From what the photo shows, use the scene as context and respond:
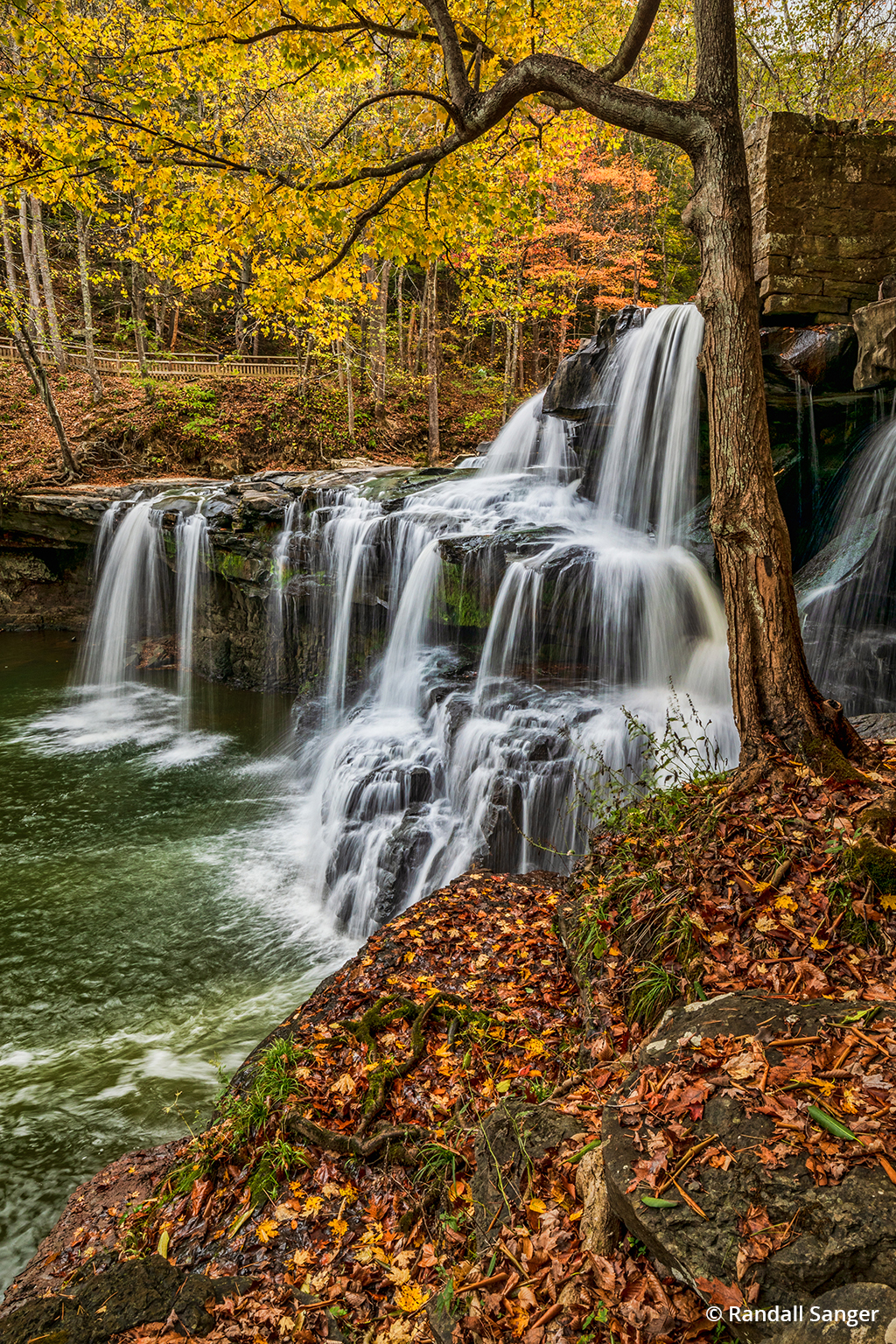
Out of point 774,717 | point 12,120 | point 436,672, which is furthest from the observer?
point 436,672

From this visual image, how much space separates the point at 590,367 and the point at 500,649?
4.60 metres

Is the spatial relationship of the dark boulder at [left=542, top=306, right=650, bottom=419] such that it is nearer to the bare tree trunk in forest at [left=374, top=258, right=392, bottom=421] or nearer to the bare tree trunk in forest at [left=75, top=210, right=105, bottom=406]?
the bare tree trunk in forest at [left=374, top=258, right=392, bottom=421]

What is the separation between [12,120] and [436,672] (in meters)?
7.22

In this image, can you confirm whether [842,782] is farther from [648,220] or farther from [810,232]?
[648,220]

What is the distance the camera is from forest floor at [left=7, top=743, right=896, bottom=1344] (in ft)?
6.41

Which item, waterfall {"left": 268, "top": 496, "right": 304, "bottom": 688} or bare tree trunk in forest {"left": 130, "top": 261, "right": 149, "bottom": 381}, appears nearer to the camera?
waterfall {"left": 268, "top": 496, "right": 304, "bottom": 688}

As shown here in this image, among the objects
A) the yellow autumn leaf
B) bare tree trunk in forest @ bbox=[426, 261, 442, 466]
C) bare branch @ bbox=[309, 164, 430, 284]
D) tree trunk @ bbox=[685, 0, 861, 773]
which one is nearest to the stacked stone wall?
tree trunk @ bbox=[685, 0, 861, 773]

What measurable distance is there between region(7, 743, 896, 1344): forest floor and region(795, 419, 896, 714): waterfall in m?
2.72

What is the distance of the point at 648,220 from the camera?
80.7ft

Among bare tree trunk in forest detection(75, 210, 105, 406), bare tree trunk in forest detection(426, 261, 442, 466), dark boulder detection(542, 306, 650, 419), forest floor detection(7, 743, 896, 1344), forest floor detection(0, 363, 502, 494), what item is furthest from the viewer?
forest floor detection(0, 363, 502, 494)

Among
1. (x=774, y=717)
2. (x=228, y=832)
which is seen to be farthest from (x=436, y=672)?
(x=774, y=717)

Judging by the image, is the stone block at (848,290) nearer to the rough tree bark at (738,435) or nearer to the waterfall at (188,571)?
the rough tree bark at (738,435)

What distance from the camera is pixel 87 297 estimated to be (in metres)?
17.9

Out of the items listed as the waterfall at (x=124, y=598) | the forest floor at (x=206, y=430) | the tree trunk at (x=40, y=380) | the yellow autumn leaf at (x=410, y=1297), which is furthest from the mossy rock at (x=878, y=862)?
the tree trunk at (x=40, y=380)
